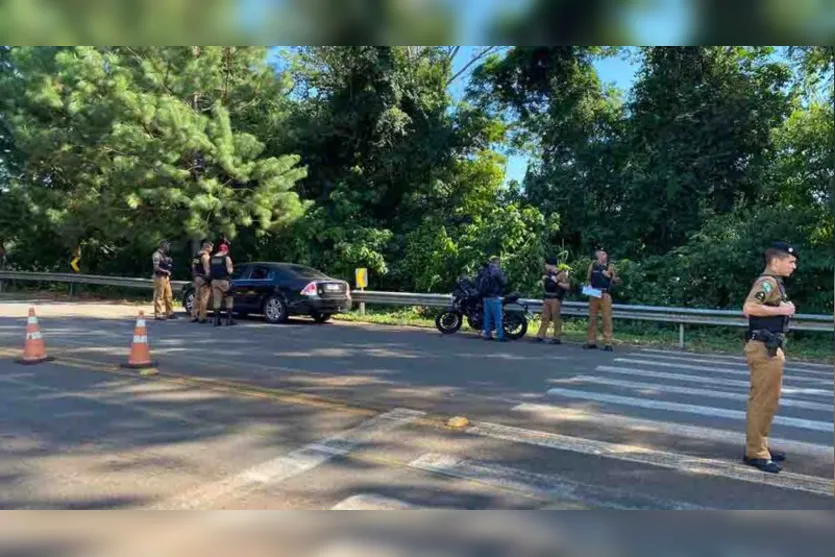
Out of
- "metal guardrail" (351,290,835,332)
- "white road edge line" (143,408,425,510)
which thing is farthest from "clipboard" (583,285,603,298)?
"white road edge line" (143,408,425,510)

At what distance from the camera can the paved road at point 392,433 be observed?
15.8 feet

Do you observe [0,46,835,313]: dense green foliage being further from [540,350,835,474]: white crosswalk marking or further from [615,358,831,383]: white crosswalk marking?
[540,350,835,474]: white crosswalk marking

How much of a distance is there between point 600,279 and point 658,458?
7.51 meters

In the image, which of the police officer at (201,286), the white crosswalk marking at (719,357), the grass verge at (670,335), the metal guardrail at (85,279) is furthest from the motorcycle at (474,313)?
the metal guardrail at (85,279)

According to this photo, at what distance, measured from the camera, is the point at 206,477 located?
199 inches

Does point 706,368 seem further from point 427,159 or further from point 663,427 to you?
point 427,159

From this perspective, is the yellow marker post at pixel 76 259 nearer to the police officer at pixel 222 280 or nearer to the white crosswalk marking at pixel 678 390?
the police officer at pixel 222 280

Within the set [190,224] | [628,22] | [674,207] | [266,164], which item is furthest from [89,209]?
[628,22]

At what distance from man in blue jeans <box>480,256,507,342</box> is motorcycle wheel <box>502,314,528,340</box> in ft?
0.87

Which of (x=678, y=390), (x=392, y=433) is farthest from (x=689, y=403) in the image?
(x=392, y=433)

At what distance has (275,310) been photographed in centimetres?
1591

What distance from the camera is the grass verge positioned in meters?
13.4

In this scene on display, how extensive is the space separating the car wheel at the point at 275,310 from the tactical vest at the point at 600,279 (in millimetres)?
7000

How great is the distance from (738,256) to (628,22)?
46.3 feet
